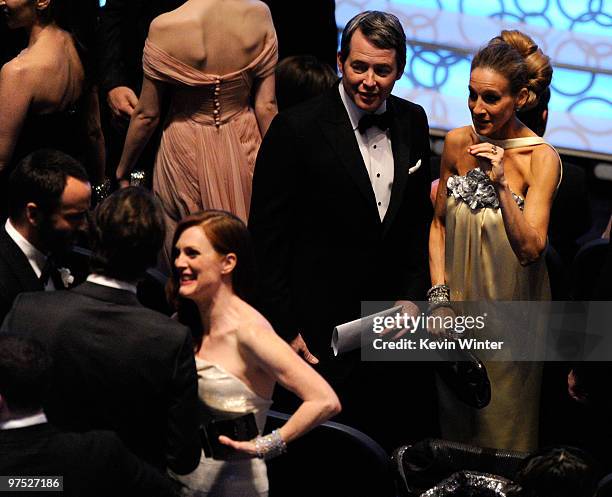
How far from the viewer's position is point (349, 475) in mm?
3871

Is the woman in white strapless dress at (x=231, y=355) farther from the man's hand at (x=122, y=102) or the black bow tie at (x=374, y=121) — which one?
the man's hand at (x=122, y=102)

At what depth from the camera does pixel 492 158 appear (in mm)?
4055

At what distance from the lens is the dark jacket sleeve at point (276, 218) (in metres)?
4.21

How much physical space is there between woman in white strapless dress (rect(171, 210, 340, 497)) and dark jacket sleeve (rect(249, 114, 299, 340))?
0.58 meters

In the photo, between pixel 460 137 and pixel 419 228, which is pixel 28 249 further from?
pixel 460 137

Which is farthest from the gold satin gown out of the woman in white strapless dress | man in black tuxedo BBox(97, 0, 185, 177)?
man in black tuxedo BBox(97, 0, 185, 177)

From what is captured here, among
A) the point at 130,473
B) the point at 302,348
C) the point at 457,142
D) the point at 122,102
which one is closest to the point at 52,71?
the point at 122,102

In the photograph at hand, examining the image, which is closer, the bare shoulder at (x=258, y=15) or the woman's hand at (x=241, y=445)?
the woman's hand at (x=241, y=445)

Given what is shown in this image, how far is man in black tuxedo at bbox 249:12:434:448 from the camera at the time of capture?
4219mm

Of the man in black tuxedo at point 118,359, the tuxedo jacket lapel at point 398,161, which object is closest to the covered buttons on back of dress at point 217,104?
the tuxedo jacket lapel at point 398,161

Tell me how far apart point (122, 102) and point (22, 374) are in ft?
8.31

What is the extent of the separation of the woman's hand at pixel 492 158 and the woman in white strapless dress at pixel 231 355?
86 centimetres

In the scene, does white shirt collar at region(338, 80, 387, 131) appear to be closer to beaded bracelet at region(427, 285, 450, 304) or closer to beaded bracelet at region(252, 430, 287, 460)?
beaded bracelet at region(427, 285, 450, 304)

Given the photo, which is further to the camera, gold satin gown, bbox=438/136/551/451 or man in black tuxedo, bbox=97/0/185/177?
man in black tuxedo, bbox=97/0/185/177
